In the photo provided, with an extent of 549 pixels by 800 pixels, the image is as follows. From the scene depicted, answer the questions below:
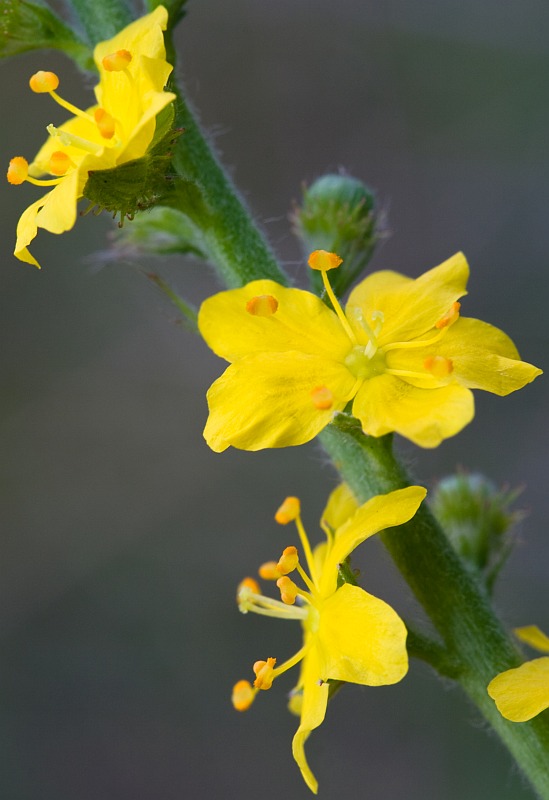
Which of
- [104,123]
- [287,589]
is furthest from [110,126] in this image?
[287,589]

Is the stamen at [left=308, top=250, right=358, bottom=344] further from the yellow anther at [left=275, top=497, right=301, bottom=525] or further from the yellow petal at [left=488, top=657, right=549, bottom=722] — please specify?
the yellow petal at [left=488, top=657, right=549, bottom=722]

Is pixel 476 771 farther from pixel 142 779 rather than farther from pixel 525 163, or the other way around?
pixel 525 163

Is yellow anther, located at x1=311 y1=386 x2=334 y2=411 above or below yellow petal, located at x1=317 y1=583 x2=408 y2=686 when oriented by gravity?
above

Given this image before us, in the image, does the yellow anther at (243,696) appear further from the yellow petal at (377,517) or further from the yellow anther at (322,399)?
the yellow anther at (322,399)

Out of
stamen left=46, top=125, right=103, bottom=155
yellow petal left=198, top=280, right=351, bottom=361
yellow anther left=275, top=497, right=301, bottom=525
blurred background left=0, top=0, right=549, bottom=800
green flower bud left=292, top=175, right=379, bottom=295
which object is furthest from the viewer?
blurred background left=0, top=0, right=549, bottom=800

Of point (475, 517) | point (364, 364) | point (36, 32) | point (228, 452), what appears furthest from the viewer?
point (228, 452)

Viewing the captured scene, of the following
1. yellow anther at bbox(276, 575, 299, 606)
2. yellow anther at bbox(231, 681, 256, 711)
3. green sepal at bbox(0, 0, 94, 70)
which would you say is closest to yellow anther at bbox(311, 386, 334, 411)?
yellow anther at bbox(276, 575, 299, 606)

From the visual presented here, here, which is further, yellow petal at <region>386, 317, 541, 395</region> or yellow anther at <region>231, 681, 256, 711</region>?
yellow anther at <region>231, 681, 256, 711</region>

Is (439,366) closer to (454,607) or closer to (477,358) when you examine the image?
(477,358)

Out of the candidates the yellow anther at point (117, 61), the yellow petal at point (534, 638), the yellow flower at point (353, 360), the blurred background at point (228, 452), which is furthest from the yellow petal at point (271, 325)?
the blurred background at point (228, 452)
